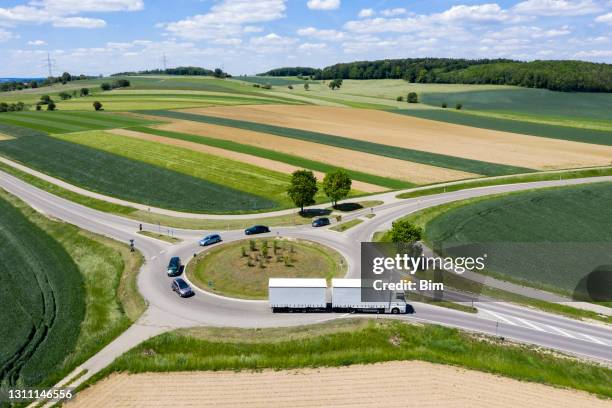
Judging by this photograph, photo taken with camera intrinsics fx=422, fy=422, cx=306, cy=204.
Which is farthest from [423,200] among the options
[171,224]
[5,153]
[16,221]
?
[5,153]

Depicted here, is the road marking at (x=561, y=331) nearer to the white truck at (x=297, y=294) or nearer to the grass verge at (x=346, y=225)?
the white truck at (x=297, y=294)

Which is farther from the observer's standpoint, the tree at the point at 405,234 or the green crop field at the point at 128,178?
the green crop field at the point at 128,178

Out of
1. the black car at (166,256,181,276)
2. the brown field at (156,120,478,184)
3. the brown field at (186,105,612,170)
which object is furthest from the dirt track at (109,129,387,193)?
the black car at (166,256,181,276)

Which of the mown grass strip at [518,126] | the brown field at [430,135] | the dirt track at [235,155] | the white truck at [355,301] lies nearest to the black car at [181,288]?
the white truck at [355,301]

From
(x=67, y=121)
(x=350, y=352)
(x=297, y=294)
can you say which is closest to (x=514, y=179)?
(x=297, y=294)

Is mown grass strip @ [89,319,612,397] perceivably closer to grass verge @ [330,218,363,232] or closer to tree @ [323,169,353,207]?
grass verge @ [330,218,363,232]
